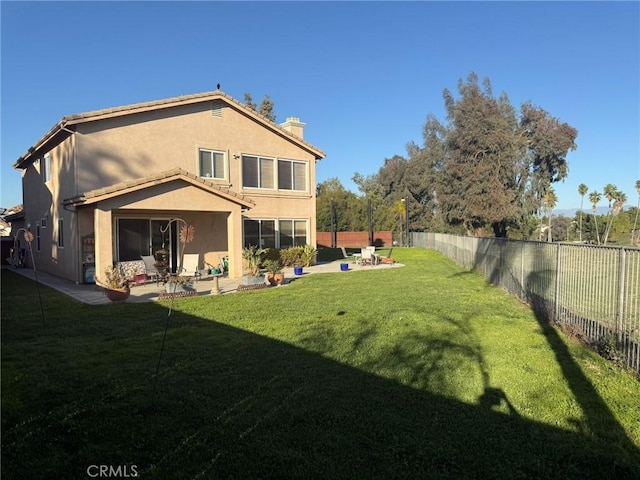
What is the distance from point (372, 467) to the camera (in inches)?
130

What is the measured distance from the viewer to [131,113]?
607 inches

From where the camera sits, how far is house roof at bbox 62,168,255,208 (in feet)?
40.5

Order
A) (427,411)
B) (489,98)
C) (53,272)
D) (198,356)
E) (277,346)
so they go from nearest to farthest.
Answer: (427,411) < (198,356) < (277,346) < (53,272) < (489,98)

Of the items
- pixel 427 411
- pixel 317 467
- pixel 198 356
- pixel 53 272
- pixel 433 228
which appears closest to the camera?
pixel 317 467

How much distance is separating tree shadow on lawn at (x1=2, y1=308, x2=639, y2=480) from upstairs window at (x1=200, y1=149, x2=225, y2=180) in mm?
13077

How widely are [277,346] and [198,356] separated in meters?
1.14

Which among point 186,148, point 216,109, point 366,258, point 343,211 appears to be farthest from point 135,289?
point 343,211

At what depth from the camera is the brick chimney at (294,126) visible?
851 inches

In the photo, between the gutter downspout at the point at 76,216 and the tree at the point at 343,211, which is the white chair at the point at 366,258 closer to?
the gutter downspout at the point at 76,216

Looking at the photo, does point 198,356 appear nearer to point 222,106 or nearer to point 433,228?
point 222,106

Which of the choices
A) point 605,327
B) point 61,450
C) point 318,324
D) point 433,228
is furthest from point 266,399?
→ point 433,228

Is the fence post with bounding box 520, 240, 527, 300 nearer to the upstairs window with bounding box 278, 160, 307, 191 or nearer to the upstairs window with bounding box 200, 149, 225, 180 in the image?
the upstairs window with bounding box 278, 160, 307, 191

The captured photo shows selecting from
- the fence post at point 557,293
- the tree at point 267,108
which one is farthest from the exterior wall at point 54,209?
the tree at point 267,108

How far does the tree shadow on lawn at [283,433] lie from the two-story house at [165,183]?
908 centimetres
